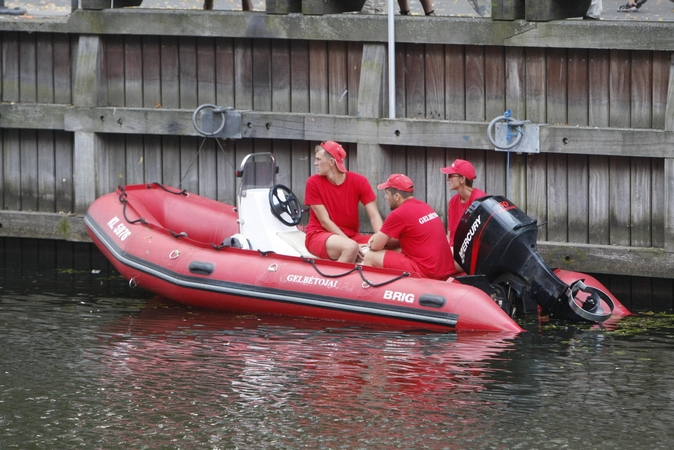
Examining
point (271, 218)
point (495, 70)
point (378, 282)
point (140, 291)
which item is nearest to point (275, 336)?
point (378, 282)

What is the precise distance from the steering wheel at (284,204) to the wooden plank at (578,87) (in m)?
2.36

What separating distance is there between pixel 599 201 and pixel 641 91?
0.94 m

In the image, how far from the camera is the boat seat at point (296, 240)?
32.6ft

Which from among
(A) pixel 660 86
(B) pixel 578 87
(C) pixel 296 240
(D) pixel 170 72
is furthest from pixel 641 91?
(D) pixel 170 72

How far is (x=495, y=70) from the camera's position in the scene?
33.6ft

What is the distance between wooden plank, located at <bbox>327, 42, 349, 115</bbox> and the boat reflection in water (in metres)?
2.28

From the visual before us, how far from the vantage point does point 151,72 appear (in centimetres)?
1155

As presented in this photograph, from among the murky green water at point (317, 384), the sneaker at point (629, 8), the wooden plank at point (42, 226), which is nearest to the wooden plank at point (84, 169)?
the wooden plank at point (42, 226)

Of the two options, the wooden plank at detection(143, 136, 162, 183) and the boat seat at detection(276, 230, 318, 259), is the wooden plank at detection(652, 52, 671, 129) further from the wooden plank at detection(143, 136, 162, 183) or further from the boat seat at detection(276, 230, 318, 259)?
the wooden plank at detection(143, 136, 162, 183)

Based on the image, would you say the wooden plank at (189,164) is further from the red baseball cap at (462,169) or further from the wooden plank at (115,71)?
the red baseball cap at (462,169)

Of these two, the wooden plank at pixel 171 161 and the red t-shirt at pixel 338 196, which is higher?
the wooden plank at pixel 171 161

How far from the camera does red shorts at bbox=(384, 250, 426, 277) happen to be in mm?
9219

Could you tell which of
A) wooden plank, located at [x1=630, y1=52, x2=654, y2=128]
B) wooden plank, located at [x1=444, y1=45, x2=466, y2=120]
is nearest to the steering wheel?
wooden plank, located at [x1=444, y1=45, x2=466, y2=120]

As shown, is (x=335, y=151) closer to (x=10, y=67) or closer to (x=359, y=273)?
(x=359, y=273)
